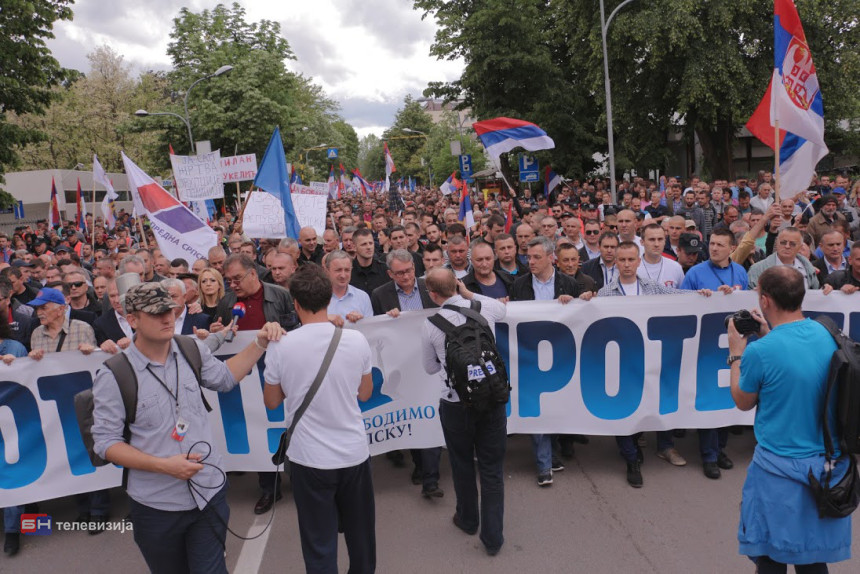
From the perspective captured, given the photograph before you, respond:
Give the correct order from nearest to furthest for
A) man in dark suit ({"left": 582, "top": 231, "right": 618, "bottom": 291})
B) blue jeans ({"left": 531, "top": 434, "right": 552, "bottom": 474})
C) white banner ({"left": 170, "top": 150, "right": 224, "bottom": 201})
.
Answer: blue jeans ({"left": 531, "top": 434, "right": 552, "bottom": 474}) < man in dark suit ({"left": 582, "top": 231, "right": 618, "bottom": 291}) < white banner ({"left": 170, "top": 150, "right": 224, "bottom": 201})

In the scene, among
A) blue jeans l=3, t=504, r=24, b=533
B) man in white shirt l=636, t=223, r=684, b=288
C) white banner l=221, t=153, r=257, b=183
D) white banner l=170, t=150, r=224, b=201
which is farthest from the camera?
white banner l=221, t=153, r=257, b=183

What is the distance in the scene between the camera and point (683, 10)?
21.4 meters

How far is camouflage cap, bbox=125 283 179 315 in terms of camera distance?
9.21ft

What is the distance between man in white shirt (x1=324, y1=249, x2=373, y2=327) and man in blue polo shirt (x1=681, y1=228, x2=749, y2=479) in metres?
2.81

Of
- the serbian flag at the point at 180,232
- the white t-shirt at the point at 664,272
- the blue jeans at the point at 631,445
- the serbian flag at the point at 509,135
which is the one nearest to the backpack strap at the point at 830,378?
the blue jeans at the point at 631,445

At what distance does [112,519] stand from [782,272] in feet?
15.9

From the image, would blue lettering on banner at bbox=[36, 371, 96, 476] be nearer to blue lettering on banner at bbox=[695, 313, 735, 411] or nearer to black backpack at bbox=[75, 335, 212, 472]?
black backpack at bbox=[75, 335, 212, 472]

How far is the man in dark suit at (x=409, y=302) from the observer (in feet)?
16.5

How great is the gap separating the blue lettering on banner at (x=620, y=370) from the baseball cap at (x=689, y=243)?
1.86 m

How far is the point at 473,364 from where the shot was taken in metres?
3.72

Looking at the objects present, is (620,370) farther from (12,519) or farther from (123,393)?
(12,519)

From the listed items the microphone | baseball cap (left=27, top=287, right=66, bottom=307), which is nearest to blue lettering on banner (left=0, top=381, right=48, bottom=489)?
baseball cap (left=27, top=287, right=66, bottom=307)

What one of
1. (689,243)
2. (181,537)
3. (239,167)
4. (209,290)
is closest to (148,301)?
(181,537)

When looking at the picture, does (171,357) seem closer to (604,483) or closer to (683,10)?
(604,483)
